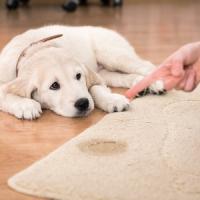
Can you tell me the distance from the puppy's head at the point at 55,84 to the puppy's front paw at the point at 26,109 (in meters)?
0.06

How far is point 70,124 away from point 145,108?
31 centimetres

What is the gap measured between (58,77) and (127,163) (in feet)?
2.18

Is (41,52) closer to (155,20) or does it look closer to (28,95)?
(28,95)

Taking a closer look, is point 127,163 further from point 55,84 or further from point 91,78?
point 91,78

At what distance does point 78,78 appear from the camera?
2.15 meters

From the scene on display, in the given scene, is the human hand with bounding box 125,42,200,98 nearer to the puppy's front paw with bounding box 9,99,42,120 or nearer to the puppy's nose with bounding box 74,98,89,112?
the puppy's nose with bounding box 74,98,89,112

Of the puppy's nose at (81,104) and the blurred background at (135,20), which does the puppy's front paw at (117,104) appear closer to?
the puppy's nose at (81,104)

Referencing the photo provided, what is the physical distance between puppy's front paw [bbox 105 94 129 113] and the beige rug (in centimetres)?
5

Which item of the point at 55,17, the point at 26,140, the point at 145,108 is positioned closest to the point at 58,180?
the point at 26,140

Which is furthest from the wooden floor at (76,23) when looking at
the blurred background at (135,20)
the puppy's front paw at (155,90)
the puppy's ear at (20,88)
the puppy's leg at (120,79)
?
the puppy's leg at (120,79)

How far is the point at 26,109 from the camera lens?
6.72ft

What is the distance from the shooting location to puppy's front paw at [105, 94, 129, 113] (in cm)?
205

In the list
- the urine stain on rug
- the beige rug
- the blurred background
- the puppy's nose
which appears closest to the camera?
the beige rug

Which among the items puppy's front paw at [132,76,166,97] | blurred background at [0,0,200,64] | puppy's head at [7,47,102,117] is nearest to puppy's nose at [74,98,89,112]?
puppy's head at [7,47,102,117]
